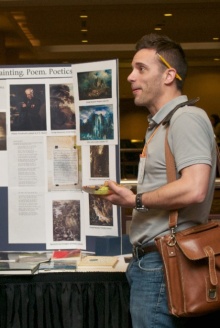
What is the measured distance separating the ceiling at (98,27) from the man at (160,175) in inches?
262

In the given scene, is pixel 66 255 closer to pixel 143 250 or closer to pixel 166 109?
pixel 143 250

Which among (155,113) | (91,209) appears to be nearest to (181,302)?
(155,113)

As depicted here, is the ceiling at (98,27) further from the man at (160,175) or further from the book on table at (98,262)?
the man at (160,175)

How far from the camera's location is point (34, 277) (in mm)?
2531

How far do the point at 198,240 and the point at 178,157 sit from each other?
25cm

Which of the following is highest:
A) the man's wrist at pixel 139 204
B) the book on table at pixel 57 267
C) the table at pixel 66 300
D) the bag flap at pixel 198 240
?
the man's wrist at pixel 139 204

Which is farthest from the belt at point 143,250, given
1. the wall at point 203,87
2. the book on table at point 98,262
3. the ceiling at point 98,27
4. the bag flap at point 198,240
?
the wall at point 203,87

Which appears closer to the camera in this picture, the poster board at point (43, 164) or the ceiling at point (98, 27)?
the poster board at point (43, 164)

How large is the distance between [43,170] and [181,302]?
1.06m

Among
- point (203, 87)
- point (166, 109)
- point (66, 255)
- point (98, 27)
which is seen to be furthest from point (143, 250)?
point (203, 87)

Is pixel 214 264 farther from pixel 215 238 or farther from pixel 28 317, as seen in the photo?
pixel 28 317

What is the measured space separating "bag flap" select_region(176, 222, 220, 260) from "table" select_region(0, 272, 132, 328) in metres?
0.58

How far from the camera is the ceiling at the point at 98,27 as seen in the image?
386 inches

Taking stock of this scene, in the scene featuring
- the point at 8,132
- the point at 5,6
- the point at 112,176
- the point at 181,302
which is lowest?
the point at 181,302
